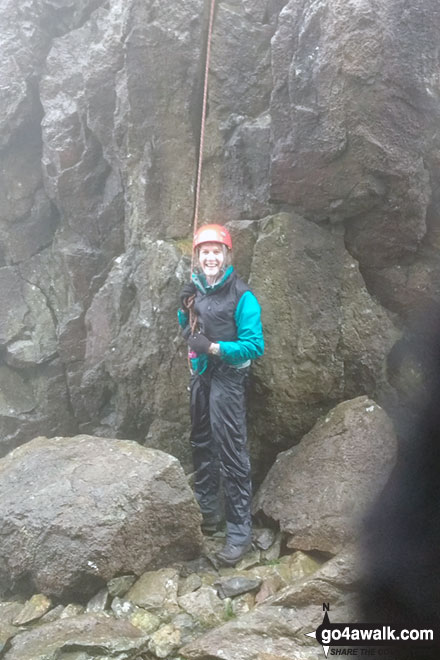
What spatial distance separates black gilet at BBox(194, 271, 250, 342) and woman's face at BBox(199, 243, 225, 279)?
0.65 feet

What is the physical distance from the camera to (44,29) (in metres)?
10.2

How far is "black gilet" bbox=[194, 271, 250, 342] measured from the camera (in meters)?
6.93

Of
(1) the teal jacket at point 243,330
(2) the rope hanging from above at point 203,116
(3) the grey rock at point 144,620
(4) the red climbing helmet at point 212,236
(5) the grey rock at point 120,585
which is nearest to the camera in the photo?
(3) the grey rock at point 144,620

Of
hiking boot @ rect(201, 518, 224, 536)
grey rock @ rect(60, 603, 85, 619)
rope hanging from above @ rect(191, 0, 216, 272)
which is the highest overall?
rope hanging from above @ rect(191, 0, 216, 272)

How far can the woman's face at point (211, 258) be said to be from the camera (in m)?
6.95

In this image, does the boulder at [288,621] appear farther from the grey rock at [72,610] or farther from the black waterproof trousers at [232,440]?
the grey rock at [72,610]

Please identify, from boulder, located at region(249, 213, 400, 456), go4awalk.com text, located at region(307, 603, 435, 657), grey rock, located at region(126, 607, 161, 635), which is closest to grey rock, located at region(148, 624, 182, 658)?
grey rock, located at region(126, 607, 161, 635)

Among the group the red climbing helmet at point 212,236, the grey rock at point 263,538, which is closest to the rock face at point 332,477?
the grey rock at point 263,538

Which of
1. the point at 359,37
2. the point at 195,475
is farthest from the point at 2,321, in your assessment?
the point at 359,37

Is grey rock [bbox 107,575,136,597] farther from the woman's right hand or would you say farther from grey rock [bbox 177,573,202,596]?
the woman's right hand

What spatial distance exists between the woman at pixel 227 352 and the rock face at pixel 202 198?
0.85 m

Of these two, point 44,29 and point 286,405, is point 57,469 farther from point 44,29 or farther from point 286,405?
point 44,29

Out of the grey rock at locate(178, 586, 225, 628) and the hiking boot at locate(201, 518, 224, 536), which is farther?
the hiking boot at locate(201, 518, 224, 536)

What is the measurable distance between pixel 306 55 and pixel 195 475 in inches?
234
